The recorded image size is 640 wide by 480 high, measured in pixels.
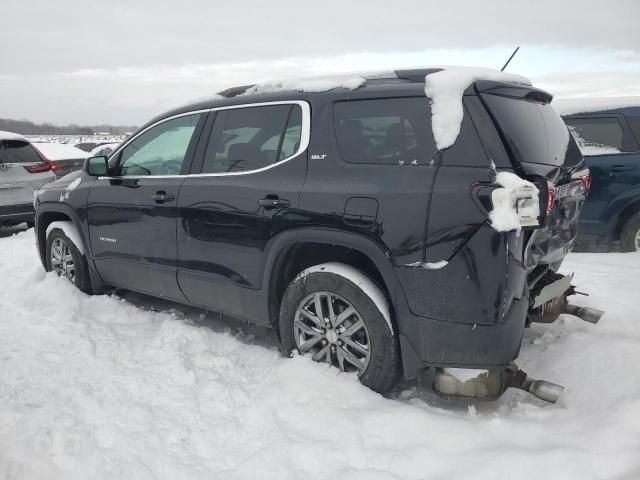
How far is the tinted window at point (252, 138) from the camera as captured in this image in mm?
3148

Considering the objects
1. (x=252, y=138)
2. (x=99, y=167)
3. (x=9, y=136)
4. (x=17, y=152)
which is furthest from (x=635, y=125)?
(x=9, y=136)

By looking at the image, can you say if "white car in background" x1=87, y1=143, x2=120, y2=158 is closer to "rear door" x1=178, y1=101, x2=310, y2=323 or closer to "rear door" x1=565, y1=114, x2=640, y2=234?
"rear door" x1=178, y1=101, x2=310, y2=323

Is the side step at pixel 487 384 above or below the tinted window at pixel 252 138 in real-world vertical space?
below

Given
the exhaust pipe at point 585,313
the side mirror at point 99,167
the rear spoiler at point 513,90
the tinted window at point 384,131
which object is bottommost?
the exhaust pipe at point 585,313

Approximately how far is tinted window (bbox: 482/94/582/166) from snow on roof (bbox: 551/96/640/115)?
3193 mm

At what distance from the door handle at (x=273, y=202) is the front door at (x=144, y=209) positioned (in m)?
0.88

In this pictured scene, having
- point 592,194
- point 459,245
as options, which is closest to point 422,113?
point 459,245

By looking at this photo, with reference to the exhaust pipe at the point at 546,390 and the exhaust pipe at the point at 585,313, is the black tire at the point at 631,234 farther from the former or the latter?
the exhaust pipe at the point at 546,390

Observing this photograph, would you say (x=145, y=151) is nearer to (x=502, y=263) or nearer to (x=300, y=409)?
(x=300, y=409)

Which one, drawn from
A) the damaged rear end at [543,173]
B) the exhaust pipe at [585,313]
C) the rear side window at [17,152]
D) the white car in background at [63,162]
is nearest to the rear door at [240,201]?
the damaged rear end at [543,173]

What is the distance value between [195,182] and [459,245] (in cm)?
199

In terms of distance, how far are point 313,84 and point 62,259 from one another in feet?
10.4

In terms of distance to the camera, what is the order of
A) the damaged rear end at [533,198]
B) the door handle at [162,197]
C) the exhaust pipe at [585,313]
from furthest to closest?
1. the door handle at [162,197]
2. the exhaust pipe at [585,313]
3. the damaged rear end at [533,198]

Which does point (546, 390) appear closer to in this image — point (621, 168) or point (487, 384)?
point (487, 384)
